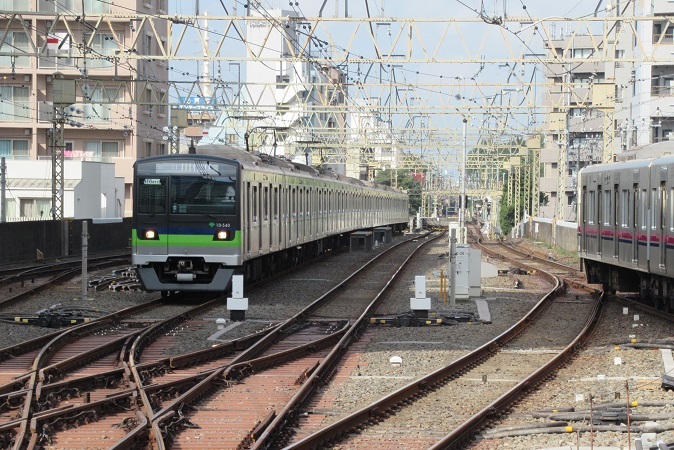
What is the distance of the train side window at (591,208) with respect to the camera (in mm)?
21891

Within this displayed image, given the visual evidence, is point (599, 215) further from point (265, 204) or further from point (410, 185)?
point (410, 185)

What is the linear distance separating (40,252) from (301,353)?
19.6 m

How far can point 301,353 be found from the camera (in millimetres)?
13297

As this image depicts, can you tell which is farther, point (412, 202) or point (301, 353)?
point (412, 202)

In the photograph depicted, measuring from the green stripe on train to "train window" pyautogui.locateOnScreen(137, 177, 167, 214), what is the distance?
453mm

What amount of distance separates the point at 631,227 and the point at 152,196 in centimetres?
792

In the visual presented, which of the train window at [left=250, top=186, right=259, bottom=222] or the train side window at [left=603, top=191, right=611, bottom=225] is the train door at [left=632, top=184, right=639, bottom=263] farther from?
the train window at [left=250, top=186, right=259, bottom=222]

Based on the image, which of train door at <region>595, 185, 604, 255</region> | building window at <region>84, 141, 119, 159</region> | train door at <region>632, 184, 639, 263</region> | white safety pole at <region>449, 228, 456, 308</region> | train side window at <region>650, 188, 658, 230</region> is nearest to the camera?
train side window at <region>650, 188, 658, 230</region>

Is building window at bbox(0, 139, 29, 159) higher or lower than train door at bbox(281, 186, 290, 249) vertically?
higher

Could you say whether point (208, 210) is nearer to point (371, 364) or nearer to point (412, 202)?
point (371, 364)

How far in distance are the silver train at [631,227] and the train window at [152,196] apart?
766 centimetres

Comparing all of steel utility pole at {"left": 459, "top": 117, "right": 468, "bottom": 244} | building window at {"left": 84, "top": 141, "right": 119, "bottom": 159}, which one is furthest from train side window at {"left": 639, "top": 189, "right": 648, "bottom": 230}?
building window at {"left": 84, "top": 141, "right": 119, "bottom": 159}

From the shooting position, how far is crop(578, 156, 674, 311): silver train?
16.9 meters

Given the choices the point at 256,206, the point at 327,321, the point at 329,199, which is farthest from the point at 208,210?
the point at 329,199
